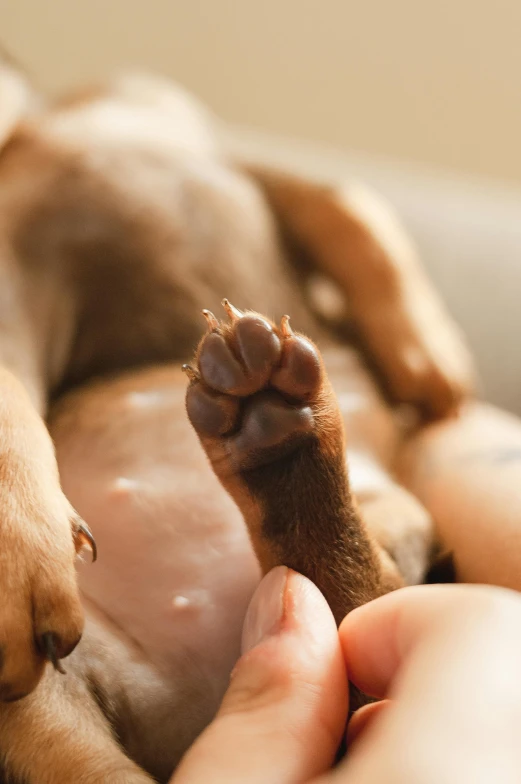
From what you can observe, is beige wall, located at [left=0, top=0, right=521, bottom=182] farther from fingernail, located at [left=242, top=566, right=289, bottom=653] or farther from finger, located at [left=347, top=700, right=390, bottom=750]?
finger, located at [left=347, top=700, right=390, bottom=750]

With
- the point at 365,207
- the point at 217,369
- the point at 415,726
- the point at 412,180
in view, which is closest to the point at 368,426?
the point at 365,207

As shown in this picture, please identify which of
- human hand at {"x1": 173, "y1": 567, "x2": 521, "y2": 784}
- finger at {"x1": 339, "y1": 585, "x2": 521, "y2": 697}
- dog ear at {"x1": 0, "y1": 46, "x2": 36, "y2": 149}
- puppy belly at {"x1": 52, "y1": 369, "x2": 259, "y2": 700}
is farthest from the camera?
dog ear at {"x1": 0, "y1": 46, "x2": 36, "y2": 149}

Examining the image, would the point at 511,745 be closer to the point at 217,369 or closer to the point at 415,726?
the point at 415,726

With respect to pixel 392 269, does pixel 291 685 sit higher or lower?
lower

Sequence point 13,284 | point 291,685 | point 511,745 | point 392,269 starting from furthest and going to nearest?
point 392,269
point 13,284
point 291,685
point 511,745

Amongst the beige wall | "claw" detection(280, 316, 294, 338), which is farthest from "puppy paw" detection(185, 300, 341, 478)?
the beige wall

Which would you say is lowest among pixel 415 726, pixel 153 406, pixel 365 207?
pixel 153 406
